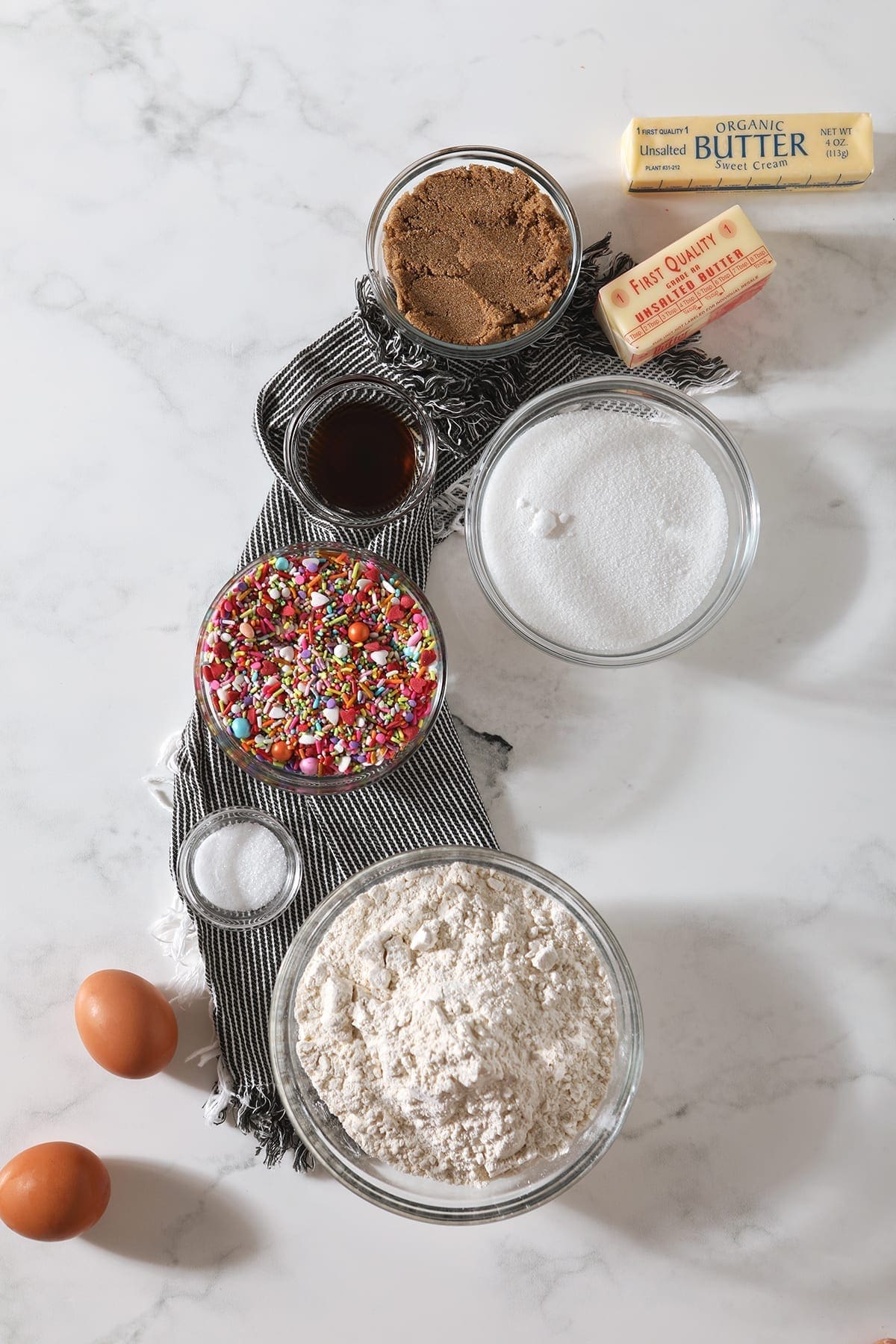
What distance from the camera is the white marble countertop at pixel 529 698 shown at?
1.49 m

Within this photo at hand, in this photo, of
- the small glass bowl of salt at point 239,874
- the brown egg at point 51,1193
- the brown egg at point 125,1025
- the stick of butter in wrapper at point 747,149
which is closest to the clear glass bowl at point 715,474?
the stick of butter in wrapper at point 747,149

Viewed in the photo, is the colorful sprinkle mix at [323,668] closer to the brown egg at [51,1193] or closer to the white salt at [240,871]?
the white salt at [240,871]

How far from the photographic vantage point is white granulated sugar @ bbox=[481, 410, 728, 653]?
138cm

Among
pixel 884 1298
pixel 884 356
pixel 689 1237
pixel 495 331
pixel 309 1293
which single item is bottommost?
pixel 884 1298

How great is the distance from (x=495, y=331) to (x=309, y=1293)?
150cm

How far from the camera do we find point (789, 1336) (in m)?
1.48

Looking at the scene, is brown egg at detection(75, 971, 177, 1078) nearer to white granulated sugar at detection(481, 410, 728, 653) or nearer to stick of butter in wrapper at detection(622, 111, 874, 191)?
white granulated sugar at detection(481, 410, 728, 653)

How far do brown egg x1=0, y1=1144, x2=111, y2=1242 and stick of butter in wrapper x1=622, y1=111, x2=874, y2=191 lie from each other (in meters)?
1.71

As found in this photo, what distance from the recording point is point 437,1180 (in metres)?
1.31

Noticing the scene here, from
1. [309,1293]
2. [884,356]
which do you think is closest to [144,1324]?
[309,1293]

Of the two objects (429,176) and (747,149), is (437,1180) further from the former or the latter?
(747,149)

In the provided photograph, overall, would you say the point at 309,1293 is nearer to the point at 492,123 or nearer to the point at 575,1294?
the point at 575,1294

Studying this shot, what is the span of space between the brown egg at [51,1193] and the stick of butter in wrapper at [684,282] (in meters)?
1.47

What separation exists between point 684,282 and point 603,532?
1.25 ft
